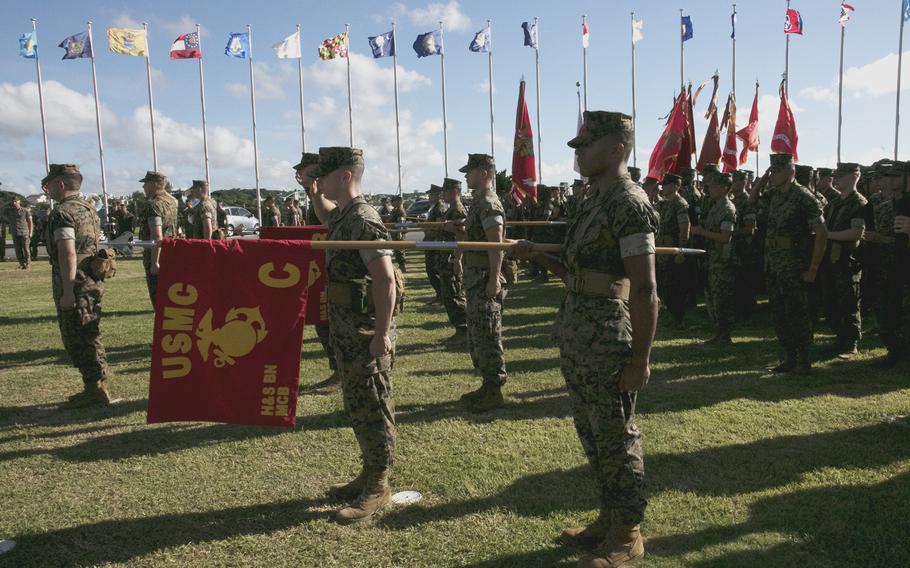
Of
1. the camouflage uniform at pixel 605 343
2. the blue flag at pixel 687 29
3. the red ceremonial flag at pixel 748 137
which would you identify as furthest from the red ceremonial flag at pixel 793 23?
the camouflage uniform at pixel 605 343

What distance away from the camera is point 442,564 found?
3.36 metres

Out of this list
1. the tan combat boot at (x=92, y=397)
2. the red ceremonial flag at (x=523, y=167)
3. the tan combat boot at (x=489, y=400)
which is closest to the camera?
the tan combat boot at (x=489, y=400)

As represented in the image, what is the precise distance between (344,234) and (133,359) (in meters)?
5.99

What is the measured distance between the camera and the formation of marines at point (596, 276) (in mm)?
3117

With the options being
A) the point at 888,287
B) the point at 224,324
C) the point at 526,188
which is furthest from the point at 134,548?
the point at 526,188

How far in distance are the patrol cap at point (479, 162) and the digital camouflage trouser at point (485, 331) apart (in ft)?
3.40

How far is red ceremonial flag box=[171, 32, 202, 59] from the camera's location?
27531 mm

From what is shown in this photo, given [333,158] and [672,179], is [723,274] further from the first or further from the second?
[333,158]

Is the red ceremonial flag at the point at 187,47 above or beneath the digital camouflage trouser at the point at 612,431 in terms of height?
above

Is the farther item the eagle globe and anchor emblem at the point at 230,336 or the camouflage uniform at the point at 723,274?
the camouflage uniform at the point at 723,274

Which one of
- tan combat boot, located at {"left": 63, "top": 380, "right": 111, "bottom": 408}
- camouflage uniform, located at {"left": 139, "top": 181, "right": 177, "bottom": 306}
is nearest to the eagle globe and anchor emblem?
tan combat boot, located at {"left": 63, "top": 380, "right": 111, "bottom": 408}

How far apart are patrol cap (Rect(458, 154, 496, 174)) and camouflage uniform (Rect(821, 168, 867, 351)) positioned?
4.55 meters

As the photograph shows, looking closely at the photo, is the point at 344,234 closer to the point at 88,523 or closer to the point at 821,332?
the point at 88,523

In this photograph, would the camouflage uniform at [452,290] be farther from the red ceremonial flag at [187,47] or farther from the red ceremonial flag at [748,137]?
the red ceremonial flag at [187,47]
